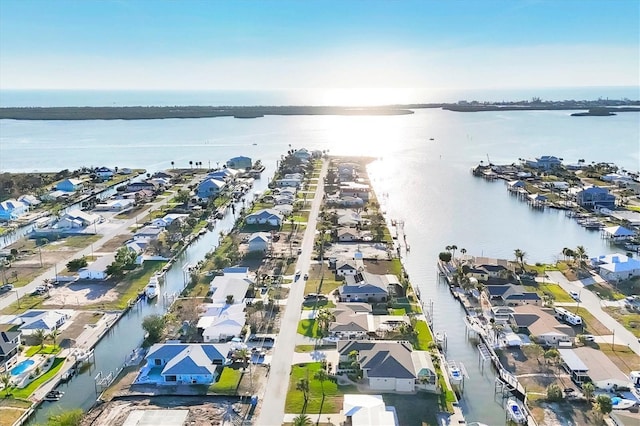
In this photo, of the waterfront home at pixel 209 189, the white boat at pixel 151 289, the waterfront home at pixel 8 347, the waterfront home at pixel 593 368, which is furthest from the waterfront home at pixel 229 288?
the waterfront home at pixel 209 189

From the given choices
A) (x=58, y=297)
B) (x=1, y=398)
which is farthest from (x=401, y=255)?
(x=1, y=398)

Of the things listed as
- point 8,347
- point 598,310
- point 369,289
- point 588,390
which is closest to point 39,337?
point 8,347

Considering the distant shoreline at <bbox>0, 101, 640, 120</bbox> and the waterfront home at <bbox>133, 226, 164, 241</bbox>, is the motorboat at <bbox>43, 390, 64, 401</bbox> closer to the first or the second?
the waterfront home at <bbox>133, 226, 164, 241</bbox>

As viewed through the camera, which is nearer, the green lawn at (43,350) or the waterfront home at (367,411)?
the waterfront home at (367,411)

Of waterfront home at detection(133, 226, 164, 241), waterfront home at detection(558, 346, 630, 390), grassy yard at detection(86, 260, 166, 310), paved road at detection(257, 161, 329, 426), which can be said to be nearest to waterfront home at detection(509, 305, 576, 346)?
waterfront home at detection(558, 346, 630, 390)

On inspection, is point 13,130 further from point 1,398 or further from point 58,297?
point 1,398

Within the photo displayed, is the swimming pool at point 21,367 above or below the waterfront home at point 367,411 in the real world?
below

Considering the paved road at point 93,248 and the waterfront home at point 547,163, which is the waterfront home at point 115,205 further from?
the waterfront home at point 547,163
